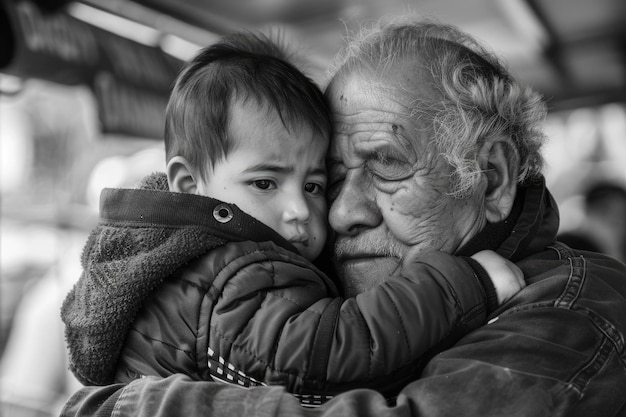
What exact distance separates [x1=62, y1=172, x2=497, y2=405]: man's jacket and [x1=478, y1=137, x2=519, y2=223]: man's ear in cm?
39

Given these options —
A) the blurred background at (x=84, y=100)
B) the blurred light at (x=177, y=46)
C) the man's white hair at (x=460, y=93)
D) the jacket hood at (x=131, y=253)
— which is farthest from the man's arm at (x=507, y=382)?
the blurred light at (x=177, y=46)

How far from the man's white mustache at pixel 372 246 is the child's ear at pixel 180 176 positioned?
0.45 m

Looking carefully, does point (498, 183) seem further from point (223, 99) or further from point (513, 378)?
point (223, 99)

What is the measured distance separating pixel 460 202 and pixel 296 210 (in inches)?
18.0

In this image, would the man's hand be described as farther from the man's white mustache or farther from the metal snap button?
the metal snap button

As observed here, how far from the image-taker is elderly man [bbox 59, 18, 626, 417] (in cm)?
159

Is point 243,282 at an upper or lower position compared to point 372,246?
lower

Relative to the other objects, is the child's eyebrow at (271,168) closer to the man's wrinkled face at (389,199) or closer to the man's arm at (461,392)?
the man's wrinkled face at (389,199)

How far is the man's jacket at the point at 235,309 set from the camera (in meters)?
1.52

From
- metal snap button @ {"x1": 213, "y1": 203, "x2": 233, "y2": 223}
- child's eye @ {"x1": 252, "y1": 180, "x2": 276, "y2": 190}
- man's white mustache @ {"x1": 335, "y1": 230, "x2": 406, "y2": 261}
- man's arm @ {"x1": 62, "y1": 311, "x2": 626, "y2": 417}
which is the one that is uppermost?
child's eye @ {"x1": 252, "y1": 180, "x2": 276, "y2": 190}

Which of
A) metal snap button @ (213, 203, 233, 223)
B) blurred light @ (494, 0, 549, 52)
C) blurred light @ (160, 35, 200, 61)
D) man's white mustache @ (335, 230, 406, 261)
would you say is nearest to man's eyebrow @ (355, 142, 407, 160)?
man's white mustache @ (335, 230, 406, 261)

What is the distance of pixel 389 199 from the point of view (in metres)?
1.98

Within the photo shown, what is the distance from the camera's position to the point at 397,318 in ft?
5.06

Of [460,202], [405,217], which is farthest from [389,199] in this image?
[460,202]
